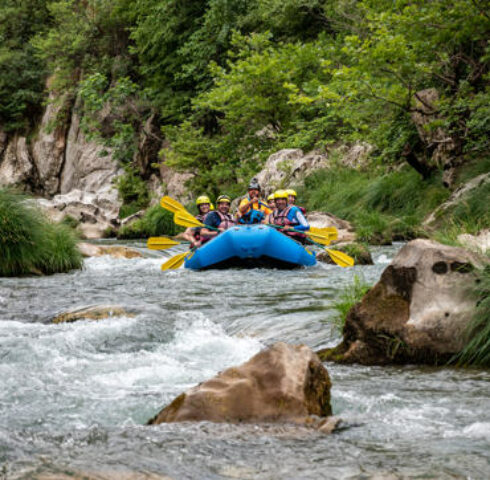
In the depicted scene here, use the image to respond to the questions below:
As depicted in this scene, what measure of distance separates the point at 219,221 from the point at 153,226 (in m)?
7.50

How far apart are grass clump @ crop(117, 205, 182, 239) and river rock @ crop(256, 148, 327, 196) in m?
2.66

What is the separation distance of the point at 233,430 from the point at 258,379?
287mm

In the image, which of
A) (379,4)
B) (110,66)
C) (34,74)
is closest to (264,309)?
(379,4)

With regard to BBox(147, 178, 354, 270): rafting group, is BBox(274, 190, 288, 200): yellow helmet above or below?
above

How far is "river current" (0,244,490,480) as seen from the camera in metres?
2.27

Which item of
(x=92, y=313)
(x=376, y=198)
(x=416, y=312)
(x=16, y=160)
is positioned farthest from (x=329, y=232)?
(x=16, y=160)

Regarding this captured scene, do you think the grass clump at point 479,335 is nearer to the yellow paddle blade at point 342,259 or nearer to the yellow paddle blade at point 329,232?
the yellow paddle blade at point 342,259

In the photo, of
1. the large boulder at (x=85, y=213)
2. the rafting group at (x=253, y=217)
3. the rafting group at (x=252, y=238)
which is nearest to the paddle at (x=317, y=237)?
the rafting group at (x=252, y=238)

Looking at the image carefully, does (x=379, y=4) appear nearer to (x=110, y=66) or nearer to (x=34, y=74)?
(x=110, y=66)

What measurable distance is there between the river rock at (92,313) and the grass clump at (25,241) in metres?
3.08

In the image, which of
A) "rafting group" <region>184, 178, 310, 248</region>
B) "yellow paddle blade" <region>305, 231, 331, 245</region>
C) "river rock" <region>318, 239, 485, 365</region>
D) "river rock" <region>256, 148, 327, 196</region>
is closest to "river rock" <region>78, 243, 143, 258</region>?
"rafting group" <region>184, 178, 310, 248</region>

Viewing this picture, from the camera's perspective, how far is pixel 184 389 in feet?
11.2

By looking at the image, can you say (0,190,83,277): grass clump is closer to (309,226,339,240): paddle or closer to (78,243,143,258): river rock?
(78,243,143,258): river rock

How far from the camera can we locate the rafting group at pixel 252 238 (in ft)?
28.7
